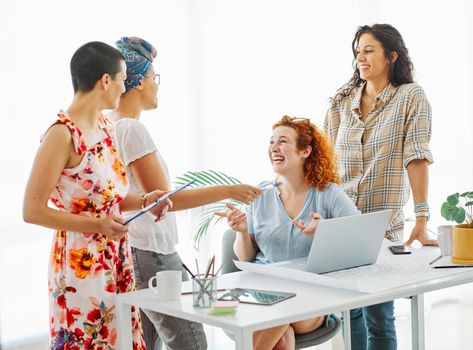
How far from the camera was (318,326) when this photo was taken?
2.79 meters

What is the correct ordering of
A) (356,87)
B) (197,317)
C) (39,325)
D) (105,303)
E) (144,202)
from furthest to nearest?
(39,325) → (356,87) → (144,202) → (105,303) → (197,317)

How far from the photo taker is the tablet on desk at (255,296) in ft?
7.11

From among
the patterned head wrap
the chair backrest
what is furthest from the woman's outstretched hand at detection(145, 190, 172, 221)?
the chair backrest

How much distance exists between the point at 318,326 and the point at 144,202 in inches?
32.2

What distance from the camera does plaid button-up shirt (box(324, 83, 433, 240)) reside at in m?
3.02

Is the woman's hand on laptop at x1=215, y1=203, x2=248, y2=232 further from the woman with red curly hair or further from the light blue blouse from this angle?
the light blue blouse

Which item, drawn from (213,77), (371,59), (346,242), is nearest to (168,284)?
(346,242)

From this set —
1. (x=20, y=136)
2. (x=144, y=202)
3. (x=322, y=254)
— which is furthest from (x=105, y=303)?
(x=20, y=136)

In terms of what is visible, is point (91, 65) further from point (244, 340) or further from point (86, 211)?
point (244, 340)

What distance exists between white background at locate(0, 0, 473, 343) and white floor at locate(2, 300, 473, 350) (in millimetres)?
454

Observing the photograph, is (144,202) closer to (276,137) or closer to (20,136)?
(276,137)

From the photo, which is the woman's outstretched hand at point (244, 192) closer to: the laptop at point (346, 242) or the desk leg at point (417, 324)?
the laptop at point (346, 242)

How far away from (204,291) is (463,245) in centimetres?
94

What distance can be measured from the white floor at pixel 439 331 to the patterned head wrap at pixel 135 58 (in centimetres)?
146
